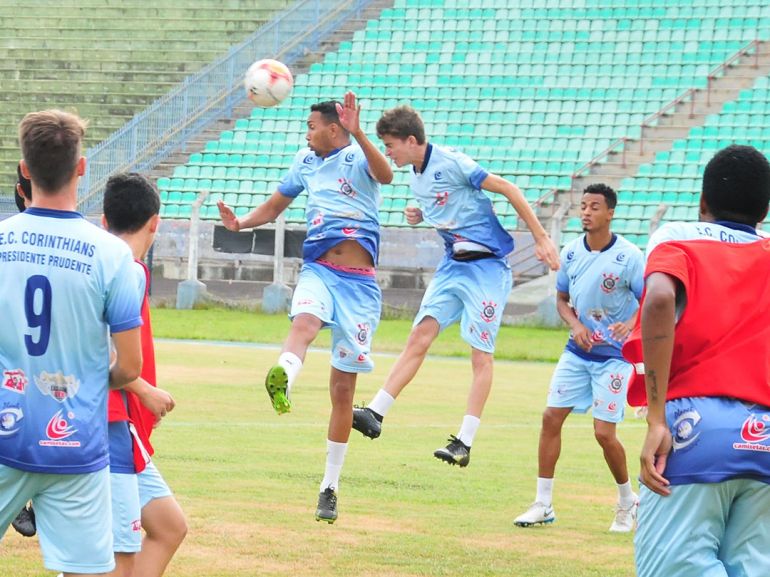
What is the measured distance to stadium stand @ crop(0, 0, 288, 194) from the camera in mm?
36625

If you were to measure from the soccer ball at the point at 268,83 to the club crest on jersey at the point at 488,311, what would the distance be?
4243 millimetres

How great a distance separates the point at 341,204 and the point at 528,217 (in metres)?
1.43

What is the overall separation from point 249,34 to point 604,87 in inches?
410

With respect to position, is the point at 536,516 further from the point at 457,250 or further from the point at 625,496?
the point at 457,250

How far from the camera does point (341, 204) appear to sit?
9.66 metres

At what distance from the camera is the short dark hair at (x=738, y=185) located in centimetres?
496

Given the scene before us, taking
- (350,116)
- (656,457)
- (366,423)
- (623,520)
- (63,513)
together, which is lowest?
(623,520)

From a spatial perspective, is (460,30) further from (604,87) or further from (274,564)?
(274,564)

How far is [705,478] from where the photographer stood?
4.72 m

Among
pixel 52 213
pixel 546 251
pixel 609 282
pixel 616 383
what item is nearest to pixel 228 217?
pixel 546 251

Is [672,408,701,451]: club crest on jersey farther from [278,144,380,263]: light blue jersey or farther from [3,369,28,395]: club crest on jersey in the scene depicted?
[278,144,380,263]: light blue jersey

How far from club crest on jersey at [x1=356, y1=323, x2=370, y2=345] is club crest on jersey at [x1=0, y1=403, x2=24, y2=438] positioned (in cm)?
490

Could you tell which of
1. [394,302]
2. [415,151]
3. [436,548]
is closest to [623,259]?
[415,151]

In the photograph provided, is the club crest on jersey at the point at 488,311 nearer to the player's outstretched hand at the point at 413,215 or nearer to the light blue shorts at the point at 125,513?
the player's outstretched hand at the point at 413,215
